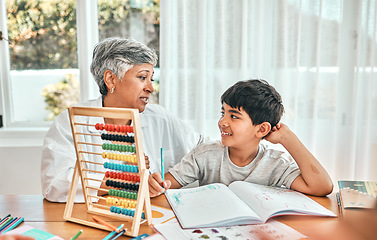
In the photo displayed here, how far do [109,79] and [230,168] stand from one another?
0.70m

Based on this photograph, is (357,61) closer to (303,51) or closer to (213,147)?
(303,51)

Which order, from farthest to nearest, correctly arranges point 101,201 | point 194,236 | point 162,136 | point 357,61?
point 357,61 → point 162,136 → point 101,201 → point 194,236

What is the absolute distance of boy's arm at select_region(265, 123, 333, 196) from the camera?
147 centimetres

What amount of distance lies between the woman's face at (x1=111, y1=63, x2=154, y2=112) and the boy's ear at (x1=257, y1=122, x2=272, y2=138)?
22.1 inches

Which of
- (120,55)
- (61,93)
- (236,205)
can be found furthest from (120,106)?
(61,93)

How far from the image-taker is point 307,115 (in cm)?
286

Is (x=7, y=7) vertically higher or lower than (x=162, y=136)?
higher

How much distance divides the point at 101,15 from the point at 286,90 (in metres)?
1.54

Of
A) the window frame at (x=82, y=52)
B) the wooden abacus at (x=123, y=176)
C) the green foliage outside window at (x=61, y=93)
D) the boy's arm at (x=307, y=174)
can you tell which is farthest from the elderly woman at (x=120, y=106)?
the green foliage outside window at (x=61, y=93)

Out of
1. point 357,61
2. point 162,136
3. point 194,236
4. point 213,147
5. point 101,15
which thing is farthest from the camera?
point 101,15

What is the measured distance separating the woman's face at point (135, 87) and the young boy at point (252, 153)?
0.39 meters

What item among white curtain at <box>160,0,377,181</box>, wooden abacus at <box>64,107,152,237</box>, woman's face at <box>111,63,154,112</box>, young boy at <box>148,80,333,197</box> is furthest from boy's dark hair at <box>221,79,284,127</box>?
white curtain at <box>160,0,377,181</box>

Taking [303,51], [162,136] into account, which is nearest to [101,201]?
[162,136]

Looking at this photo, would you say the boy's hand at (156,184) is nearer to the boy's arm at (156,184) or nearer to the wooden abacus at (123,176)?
the boy's arm at (156,184)
